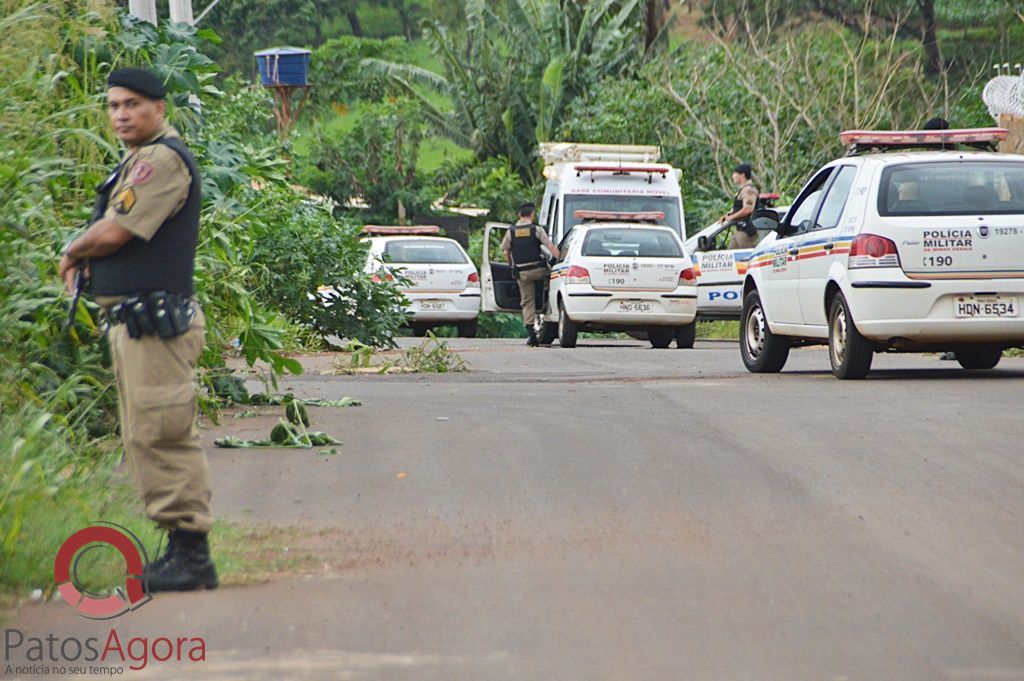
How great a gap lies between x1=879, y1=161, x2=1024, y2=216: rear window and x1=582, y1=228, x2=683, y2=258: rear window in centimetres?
867

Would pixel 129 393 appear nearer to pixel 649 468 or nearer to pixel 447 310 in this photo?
pixel 649 468

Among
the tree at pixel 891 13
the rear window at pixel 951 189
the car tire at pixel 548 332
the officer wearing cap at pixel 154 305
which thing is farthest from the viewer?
the tree at pixel 891 13

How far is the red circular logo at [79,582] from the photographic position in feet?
17.6

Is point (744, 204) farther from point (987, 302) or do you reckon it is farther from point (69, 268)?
point (69, 268)

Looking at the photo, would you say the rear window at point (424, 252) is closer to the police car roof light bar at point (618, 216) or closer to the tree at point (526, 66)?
the police car roof light bar at point (618, 216)

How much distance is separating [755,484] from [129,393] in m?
3.28

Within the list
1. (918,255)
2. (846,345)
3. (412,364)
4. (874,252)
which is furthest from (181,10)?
(918,255)

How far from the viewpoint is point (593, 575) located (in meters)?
5.95

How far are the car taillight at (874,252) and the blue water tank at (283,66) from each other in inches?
1118

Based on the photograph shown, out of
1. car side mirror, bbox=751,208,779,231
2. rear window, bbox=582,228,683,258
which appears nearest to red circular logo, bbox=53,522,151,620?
car side mirror, bbox=751,208,779,231

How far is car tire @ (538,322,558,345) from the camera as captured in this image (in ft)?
74.6

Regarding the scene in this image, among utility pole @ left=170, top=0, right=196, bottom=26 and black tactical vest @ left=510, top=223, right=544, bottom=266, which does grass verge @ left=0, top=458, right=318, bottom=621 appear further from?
black tactical vest @ left=510, top=223, right=544, bottom=266

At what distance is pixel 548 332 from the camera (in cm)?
2289

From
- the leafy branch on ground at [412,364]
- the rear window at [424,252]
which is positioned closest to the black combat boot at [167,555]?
the leafy branch on ground at [412,364]
